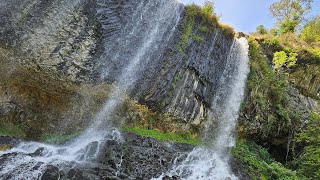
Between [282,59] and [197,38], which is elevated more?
[282,59]

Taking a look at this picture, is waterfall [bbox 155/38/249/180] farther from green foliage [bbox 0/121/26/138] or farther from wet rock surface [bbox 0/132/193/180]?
green foliage [bbox 0/121/26/138]

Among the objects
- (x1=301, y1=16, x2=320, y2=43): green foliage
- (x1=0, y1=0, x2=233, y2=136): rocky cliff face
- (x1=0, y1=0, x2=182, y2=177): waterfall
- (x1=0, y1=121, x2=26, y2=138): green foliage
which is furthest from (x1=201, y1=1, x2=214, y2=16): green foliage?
(x1=301, y1=16, x2=320, y2=43): green foliage

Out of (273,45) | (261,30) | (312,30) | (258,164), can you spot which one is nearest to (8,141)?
(258,164)

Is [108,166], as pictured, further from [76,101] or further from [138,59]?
[138,59]

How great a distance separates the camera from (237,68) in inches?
700

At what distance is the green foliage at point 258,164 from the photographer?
12.9 meters

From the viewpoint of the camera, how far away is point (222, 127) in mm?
16328

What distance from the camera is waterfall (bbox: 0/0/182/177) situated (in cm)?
886

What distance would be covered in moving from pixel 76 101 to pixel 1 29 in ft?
12.7

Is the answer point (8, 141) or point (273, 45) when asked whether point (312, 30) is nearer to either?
point (273, 45)

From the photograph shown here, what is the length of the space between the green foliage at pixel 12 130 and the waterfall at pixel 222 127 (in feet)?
18.2

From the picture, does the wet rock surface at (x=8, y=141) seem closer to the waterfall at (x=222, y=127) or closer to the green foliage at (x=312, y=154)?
the waterfall at (x=222, y=127)

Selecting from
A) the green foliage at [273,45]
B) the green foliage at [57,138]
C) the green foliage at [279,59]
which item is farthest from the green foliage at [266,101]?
the green foliage at [57,138]

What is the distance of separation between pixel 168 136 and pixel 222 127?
133 inches
